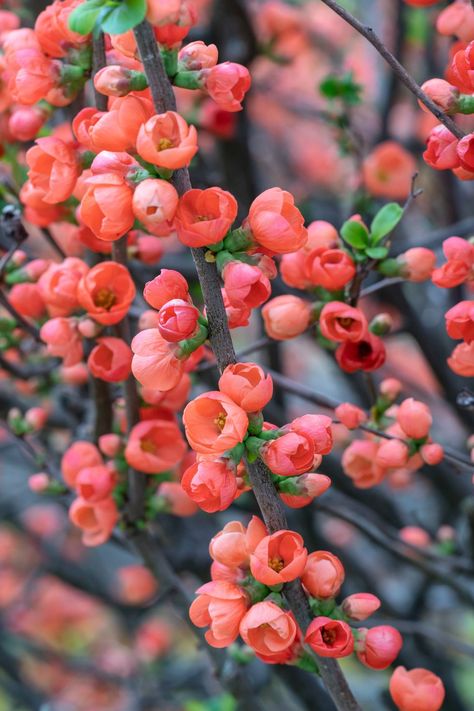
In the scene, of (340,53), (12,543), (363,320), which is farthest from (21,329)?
(12,543)

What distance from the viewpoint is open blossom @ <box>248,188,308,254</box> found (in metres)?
0.63

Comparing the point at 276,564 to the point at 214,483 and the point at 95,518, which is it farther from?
the point at 95,518

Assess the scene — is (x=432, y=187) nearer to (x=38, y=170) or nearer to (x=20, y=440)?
(x=20, y=440)

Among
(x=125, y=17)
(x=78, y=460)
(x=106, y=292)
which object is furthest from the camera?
(x=78, y=460)

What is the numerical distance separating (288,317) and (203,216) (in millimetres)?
263

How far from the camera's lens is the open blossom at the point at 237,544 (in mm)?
663

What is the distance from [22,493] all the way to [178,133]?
1958mm

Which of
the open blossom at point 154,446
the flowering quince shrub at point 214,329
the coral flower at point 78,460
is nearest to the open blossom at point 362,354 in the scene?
the flowering quince shrub at point 214,329

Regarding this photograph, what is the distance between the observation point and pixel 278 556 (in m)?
0.65

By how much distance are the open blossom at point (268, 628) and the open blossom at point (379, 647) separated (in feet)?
0.29

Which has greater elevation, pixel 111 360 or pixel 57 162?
pixel 57 162

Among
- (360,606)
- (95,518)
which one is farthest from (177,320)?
(95,518)

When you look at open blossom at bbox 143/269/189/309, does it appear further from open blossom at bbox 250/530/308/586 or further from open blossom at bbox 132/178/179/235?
open blossom at bbox 250/530/308/586

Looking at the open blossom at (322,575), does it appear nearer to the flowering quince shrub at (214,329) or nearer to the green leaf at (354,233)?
the flowering quince shrub at (214,329)
